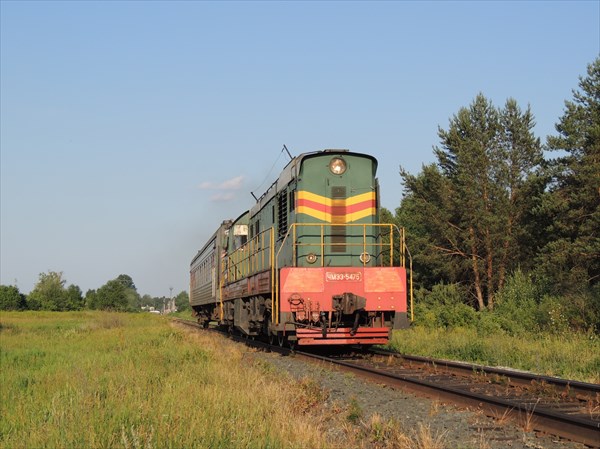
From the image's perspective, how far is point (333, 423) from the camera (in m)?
6.50

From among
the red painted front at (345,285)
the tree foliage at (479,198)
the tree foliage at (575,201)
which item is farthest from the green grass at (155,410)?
the tree foliage at (479,198)

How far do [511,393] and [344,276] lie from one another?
4869 millimetres

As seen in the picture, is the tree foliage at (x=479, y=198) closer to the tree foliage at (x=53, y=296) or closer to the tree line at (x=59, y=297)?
the tree line at (x=59, y=297)

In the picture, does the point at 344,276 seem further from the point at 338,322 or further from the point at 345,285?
the point at 338,322

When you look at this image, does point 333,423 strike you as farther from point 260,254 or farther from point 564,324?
point 564,324

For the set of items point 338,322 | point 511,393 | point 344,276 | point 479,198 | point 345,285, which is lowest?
point 511,393

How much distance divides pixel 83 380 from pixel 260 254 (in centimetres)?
720

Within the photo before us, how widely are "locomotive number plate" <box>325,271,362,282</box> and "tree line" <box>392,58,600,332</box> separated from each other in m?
14.1

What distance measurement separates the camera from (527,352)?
41.8 ft

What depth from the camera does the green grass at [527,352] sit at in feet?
34.6

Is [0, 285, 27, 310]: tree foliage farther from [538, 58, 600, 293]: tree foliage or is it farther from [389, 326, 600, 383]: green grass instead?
[389, 326, 600, 383]: green grass

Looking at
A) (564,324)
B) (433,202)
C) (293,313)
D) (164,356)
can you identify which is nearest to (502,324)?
(564,324)

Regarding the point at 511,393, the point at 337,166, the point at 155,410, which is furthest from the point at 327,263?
the point at 155,410

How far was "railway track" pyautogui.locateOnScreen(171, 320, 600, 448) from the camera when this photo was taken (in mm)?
5796
